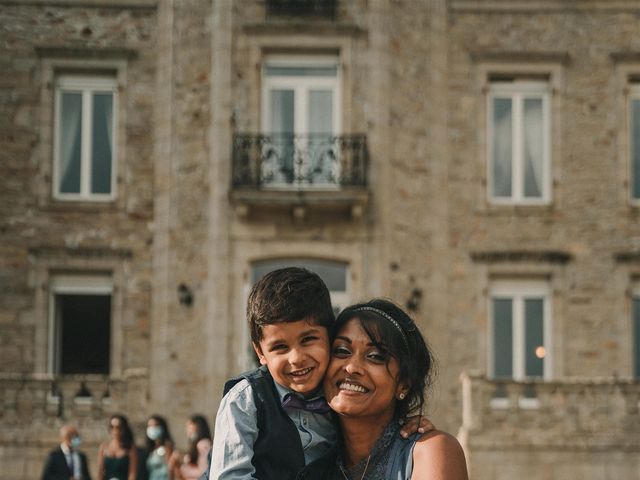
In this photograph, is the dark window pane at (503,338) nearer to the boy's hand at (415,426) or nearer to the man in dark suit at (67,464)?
the man in dark suit at (67,464)

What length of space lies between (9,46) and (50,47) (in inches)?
27.2

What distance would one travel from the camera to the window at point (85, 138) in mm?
23125

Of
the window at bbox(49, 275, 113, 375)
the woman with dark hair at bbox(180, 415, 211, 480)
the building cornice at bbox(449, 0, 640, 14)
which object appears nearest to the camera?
the woman with dark hair at bbox(180, 415, 211, 480)

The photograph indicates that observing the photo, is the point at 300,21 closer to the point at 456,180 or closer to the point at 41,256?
the point at 456,180

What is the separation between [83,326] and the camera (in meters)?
23.0

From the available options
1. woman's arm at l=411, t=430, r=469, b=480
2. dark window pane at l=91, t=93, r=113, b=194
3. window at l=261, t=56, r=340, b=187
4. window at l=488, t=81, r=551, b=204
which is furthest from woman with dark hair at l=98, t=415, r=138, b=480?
woman's arm at l=411, t=430, r=469, b=480

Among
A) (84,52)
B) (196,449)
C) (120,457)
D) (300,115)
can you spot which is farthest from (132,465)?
(84,52)

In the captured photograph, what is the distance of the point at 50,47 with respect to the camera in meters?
22.8

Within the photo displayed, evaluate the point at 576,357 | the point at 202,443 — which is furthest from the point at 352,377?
the point at 576,357

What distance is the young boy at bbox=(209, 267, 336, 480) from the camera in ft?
15.7

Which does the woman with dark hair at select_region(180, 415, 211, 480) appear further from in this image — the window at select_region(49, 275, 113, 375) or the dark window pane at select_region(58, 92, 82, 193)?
the dark window pane at select_region(58, 92, 82, 193)

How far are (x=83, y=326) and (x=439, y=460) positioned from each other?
18.9m

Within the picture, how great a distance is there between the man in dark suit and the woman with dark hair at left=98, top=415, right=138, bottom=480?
42 centimetres

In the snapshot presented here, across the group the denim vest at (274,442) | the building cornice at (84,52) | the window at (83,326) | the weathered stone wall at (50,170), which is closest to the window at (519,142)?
the weathered stone wall at (50,170)
